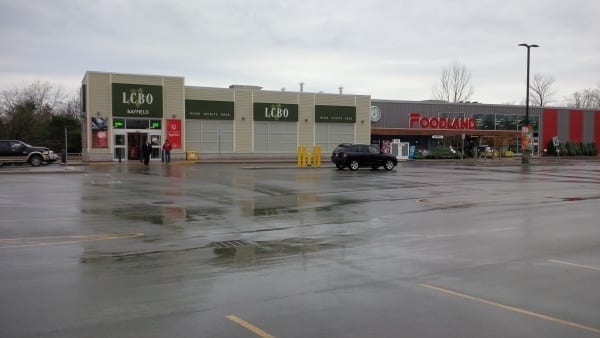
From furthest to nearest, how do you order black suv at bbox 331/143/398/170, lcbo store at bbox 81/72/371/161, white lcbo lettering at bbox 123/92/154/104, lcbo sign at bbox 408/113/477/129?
lcbo sign at bbox 408/113/477/129 → white lcbo lettering at bbox 123/92/154/104 → lcbo store at bbox 81/72/371/161 → black suv at bbox 331/143/398/170

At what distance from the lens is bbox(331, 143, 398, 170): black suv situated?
3472cm

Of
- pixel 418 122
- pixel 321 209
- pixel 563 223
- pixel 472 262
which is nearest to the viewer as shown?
pixel 472 262

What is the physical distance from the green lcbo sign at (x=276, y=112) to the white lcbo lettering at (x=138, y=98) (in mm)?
9067

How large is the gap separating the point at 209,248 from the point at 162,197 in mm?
8468

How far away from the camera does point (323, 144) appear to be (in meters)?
50.8

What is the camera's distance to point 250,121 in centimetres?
4738

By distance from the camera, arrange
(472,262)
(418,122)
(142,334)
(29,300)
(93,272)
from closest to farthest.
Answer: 1. (142,334)
2. (29,300)
3. (93,272)
4. (472,262)
5. (418,122)

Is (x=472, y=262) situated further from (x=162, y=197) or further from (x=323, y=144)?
(x=323, y=144)

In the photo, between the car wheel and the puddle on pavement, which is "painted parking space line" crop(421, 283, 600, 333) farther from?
the car wheel

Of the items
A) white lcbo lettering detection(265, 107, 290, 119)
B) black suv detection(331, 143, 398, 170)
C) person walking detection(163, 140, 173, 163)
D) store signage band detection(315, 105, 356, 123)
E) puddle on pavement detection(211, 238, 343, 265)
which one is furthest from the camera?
store signage band detection(315, 105, 356, 123)

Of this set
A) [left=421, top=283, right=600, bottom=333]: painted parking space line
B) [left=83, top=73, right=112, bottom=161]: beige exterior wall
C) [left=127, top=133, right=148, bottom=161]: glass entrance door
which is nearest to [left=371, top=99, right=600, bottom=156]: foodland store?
[left=127, top=133, right=148, bottom=161]: glass entrance door

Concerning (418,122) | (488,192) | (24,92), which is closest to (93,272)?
(488,192)

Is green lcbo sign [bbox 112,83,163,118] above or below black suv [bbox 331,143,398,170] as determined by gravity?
above

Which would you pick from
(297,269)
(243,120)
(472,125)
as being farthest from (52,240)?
(472,125)
